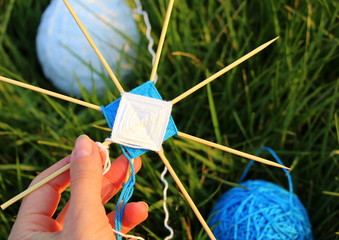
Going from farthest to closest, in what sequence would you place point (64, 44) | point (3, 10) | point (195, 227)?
point (3, 10) < point (64, 44) < point (195, 227)

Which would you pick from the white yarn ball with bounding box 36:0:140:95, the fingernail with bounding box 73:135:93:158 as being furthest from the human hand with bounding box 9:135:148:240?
the white yarn ball with bounding box 36:0:140:95

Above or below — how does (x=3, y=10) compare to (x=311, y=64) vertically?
above

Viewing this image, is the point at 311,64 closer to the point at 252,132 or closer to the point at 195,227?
the point at 252,132

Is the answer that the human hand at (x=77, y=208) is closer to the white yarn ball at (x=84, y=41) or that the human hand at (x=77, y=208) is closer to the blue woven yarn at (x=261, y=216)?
the blue woven yarn at (x=261, y=216)

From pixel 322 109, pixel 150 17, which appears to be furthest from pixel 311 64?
pixel 150 17

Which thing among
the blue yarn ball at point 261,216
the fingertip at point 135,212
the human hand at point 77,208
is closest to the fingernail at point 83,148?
the human hand at point 77,208

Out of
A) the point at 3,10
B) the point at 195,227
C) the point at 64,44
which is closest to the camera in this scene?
the point at 195,227

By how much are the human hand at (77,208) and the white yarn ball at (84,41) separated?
34cm

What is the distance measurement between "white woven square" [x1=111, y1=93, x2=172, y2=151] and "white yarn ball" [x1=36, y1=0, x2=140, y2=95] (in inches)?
12.9

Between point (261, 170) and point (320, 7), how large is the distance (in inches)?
16.2

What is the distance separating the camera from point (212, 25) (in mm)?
985

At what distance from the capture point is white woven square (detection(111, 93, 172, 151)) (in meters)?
0.57

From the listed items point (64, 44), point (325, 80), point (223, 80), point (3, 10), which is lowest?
point (325, 80)

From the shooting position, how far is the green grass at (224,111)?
805 mm
